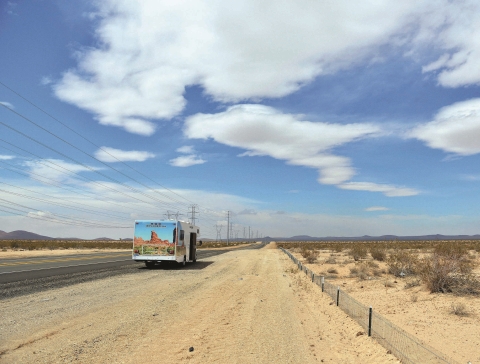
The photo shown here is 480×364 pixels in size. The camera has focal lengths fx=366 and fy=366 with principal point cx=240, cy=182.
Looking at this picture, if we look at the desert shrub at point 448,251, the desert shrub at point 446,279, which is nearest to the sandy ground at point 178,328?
the desert shrub at point 446,279

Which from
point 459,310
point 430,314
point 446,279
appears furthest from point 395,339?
point 446,279

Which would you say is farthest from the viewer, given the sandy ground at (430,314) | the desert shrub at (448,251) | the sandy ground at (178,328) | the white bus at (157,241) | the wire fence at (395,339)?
the white bus at (157,241)

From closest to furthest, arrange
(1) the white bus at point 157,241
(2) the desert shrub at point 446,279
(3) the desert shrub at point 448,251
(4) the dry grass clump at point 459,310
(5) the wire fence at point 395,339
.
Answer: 1. (5) the wire fence at point 395,339
2. (4) the dry grass clump at point 459,310
3. (2) the desert shrub at point 446,279
4. (3) the desert shrub at point 448,251
5. (1) the white bus at point 157,241

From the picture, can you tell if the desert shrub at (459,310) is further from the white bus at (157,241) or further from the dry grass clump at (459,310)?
the white bus at (157,241)

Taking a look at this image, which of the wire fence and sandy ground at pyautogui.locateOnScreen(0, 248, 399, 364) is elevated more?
the wire fence

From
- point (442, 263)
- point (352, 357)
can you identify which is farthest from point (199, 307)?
point (442, 263)

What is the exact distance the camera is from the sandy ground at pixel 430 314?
26.5 ft

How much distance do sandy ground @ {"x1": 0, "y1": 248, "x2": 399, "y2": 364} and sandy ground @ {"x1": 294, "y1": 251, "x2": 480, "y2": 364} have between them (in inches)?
60.6

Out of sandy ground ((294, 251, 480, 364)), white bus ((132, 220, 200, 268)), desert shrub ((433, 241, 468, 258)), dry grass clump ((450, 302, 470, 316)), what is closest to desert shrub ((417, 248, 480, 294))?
sandy ground ((294, 251, 480, 364))

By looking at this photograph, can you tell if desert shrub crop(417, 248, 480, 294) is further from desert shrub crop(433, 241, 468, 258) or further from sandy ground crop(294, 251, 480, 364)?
desert shrub crop(433, 241, 468, 258)

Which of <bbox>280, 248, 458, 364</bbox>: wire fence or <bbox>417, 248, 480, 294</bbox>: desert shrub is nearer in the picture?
<bbox>280, 248, 458, 364</bbox>: wire fence

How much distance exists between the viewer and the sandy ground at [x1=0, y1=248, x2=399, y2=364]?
7.06m

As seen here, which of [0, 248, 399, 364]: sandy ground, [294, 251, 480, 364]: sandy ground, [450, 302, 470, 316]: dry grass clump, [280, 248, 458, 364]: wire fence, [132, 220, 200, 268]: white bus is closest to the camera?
[280, 248, 458, 364]: wire fence

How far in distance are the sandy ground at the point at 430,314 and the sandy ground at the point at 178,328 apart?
154cm
